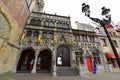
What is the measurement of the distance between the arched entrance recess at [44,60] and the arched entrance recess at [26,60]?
3.77 ft

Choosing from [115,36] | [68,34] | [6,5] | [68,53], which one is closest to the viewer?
[6,5]

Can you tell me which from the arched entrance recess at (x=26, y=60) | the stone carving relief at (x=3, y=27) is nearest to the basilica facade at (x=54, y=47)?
the arched entrance recess at (x=26, y=60)

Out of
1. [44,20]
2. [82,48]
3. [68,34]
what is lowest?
[82,48]

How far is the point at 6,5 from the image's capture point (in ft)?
20.4

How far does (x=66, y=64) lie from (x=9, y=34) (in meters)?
8.69

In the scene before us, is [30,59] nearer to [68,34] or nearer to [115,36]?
[68,34]

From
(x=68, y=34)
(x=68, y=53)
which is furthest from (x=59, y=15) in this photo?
(x=68, y=53)

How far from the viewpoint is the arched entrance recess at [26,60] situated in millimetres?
10570

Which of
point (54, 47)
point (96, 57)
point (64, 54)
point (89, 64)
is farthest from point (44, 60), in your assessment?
point (96, 57)

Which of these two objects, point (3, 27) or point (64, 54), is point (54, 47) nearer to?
point (64, 54)

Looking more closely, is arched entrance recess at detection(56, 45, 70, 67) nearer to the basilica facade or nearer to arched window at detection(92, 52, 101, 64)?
the basilica facade

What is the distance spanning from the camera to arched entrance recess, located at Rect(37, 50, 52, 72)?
11159mm

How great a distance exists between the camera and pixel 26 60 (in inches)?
436

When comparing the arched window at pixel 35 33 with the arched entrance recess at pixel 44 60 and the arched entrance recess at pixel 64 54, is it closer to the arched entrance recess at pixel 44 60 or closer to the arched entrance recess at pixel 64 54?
the arched entrance recess at pixel 44 60
